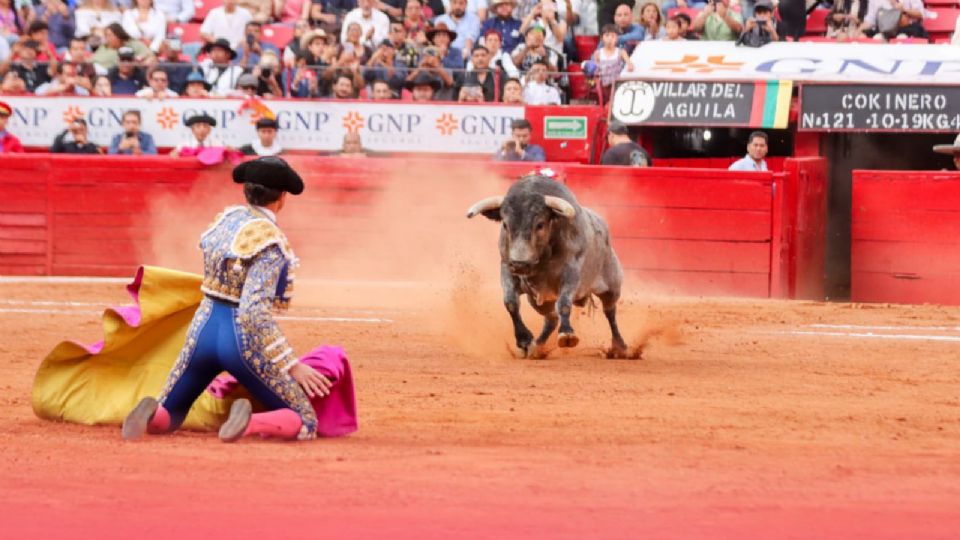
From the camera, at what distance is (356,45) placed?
18953 mm

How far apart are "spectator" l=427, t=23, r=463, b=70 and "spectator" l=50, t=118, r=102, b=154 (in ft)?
12.8

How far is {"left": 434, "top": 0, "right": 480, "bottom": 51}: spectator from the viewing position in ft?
63.4

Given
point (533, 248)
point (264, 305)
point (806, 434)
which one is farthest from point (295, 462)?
point (533, 248)

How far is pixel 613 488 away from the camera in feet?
21.6

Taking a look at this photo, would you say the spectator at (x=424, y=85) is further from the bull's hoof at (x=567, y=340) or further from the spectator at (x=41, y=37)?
the bull's hoof at (x=567, y=340)

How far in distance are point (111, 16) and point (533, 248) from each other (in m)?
10.6

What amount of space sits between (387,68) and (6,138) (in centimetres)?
421

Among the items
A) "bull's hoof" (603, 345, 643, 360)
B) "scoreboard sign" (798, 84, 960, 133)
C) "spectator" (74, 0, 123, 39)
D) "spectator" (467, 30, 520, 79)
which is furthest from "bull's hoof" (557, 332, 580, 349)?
"spectator" (74, 0, 123, 39)

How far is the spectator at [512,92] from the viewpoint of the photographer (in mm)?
18047

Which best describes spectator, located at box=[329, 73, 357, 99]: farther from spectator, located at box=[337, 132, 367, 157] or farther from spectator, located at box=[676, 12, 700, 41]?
spectator, located at box=[676, 12, 700, 41]

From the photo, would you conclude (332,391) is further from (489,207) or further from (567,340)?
(489,207)

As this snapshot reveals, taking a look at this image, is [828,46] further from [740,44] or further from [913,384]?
[913,384]

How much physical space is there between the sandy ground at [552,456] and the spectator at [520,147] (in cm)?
508

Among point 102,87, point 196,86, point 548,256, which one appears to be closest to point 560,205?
point 548,256
